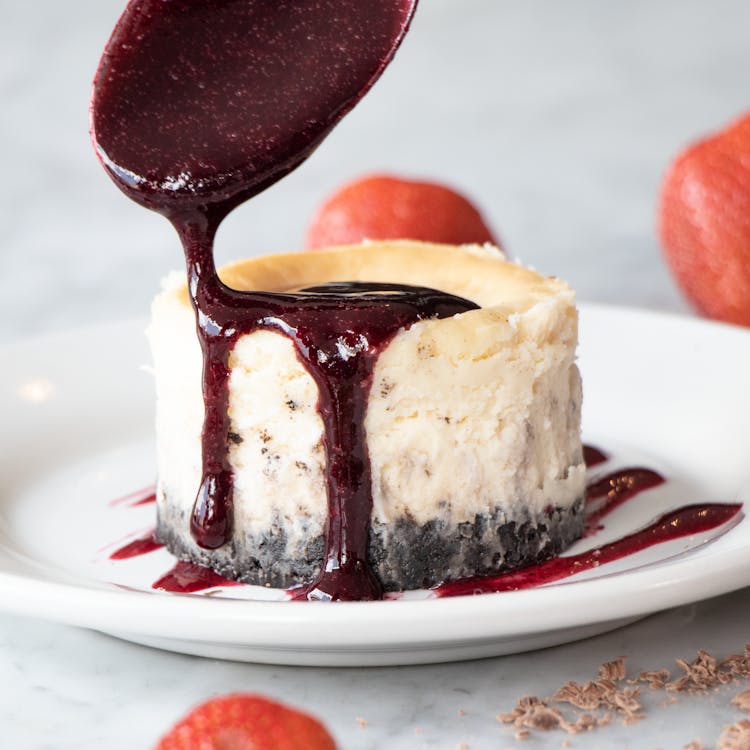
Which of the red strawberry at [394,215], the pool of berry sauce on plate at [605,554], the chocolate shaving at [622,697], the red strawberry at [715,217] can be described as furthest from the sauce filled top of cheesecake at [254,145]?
the red strawberry at [715,217]

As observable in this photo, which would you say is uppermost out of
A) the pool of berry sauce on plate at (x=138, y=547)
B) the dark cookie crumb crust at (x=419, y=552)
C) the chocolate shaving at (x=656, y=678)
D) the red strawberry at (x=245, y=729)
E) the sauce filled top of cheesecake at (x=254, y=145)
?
the sauce filled top of cheesecake at (x=254, y=145)

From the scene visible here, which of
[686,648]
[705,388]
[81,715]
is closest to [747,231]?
[705,388]

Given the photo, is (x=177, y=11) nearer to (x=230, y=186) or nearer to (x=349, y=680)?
(x=230, y=186)

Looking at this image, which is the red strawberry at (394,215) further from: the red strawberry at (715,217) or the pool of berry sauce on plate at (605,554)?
the pool of berry sauce on plate at (605,554)

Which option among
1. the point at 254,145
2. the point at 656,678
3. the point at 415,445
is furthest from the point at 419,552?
the point at 254,145

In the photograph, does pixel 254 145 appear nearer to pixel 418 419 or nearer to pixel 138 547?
pixel 418 419

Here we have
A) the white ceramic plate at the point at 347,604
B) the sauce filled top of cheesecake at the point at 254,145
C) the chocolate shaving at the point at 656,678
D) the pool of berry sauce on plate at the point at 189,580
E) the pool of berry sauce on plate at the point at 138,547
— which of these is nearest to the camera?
the white ceramic plate at the point at 347,604
